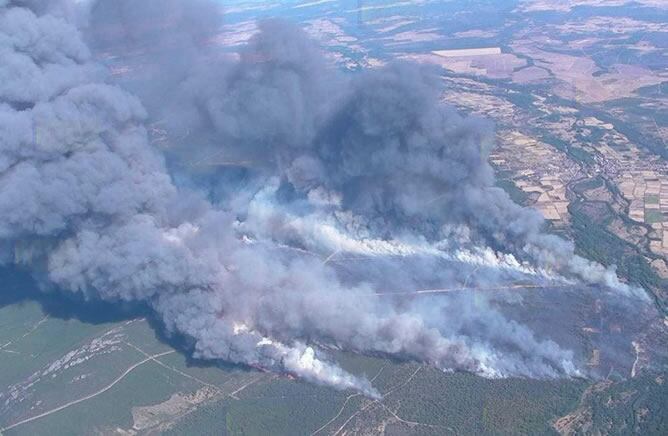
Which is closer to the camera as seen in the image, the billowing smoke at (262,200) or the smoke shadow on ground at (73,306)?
the billowing smoke at (262,200)

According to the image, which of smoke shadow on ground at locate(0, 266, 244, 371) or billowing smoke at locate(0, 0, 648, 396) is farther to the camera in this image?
smoke shadow on ground at locate(0, 266, 244, 371)

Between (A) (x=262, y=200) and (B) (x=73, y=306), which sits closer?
(B) (x=73, y=306)

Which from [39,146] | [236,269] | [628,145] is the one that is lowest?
[628,145]

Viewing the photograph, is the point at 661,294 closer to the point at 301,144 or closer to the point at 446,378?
the point at 446,378

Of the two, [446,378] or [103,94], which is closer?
[446,378]

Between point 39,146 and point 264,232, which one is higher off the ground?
point 39,146

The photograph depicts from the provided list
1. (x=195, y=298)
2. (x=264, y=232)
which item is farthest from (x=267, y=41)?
(x=195, y=298)

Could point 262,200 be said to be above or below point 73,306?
above

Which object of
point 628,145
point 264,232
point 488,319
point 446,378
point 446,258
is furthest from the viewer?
point 628,145
